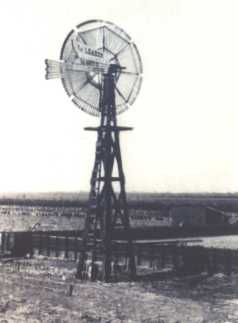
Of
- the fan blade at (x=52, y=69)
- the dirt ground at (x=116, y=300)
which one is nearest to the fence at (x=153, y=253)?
the dirt ground at (x=116, y=300)

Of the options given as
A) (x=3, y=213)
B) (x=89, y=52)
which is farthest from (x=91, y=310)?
(x=3, y=213)

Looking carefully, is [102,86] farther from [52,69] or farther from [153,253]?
[153,253]

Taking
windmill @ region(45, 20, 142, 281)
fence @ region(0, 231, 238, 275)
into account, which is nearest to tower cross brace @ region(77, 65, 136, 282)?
windmill @ region(45, 20, 142, 281)

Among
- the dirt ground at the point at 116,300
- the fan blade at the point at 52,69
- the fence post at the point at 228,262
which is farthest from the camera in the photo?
the fence post at the point at 228,262

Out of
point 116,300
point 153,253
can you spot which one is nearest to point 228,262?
point 153,253

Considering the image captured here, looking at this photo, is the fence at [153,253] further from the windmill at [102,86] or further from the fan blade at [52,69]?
the fan blade at [52,69]

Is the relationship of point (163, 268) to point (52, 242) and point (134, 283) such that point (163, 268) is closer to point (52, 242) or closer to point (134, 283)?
point (134, 283)

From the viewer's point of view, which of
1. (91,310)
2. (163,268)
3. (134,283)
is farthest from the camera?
(163,268)
